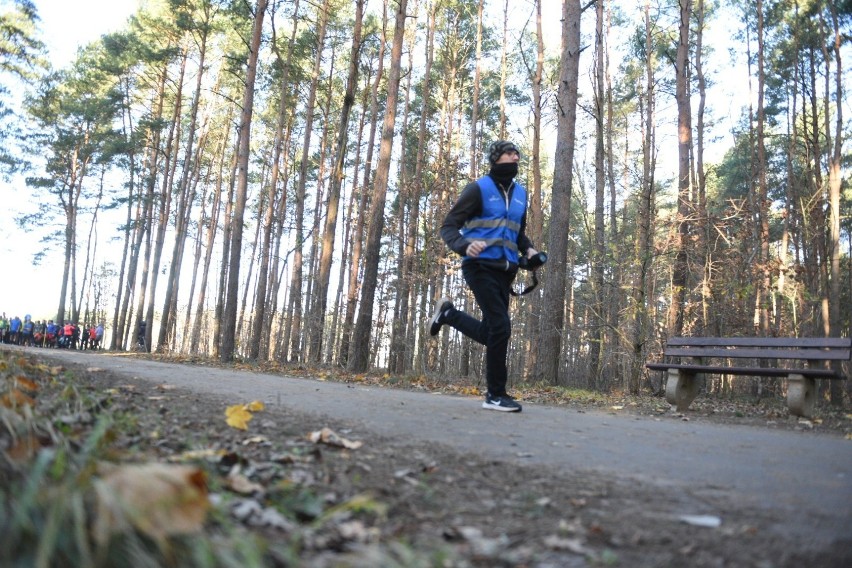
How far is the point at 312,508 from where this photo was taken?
206cm

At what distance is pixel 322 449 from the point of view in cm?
316

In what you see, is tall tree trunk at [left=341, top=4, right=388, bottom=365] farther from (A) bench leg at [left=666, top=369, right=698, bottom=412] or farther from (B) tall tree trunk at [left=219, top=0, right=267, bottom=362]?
(A) bench leg at [left=666, top=369, right=698, bottom=412]

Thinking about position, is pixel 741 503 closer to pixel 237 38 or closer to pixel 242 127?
pixel 242 127

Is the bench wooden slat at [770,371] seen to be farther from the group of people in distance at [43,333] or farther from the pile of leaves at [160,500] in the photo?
the group of people in distance at [43,333]

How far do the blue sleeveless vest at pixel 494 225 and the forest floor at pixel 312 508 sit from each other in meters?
2.43

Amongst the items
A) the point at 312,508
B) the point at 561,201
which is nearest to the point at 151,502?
the point at 312,508

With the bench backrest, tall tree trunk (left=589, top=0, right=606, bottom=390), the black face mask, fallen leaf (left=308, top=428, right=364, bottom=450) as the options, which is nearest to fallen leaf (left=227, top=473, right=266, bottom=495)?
fallen leaf (left=308, top=428, right=364, bottom=450)

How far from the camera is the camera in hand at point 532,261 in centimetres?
553

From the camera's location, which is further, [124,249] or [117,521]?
[124,249]

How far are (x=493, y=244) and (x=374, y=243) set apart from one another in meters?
7.63

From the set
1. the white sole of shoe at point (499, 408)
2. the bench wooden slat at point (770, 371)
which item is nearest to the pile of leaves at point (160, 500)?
the white sole of shoe at point (499, 408)

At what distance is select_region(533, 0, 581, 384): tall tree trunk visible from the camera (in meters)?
10.6

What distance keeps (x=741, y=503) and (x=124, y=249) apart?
1673 inches

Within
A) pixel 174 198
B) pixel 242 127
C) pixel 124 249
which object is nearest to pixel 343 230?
pixel 174 198
